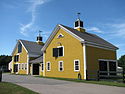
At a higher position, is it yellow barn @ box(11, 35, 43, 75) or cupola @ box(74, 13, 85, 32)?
cupola @ box(74, 13, 85, 32)

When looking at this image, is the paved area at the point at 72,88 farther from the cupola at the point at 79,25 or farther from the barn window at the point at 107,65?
the cupola at the point at 79,25

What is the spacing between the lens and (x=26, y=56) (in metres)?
37.4

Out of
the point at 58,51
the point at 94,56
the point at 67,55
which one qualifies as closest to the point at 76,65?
the point at 67,55

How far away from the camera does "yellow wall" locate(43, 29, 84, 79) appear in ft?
77.3

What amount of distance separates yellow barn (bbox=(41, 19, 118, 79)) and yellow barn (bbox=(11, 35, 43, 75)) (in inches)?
303

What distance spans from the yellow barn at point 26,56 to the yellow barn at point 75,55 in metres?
7.70

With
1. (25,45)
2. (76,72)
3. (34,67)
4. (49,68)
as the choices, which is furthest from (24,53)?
(76,72)

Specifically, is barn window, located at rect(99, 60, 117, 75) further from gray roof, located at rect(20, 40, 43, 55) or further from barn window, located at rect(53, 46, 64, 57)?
gray roof, located at rect(20, 40, 43, 55)

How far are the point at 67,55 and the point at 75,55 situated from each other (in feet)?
5.04

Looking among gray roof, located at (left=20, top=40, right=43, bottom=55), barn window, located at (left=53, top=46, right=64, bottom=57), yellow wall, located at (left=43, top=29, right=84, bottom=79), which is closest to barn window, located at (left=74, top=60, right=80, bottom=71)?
yellow wall, located at (left=43, top=29, right=84, bottom=79)

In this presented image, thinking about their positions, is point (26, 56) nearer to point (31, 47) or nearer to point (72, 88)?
point (31, 47)

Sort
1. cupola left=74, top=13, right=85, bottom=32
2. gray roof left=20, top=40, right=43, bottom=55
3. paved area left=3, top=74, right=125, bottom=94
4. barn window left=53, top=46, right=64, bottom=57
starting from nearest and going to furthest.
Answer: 1. paved area left=3, top=74, right=125, bottom=94
2. barn window left=53, top=46, right=64, bottom=57
3. cupola left=74, top=13, right=85, bottom=32
4. gray roof left=20, top=40, right=43, bottom=55

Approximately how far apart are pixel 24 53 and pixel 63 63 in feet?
49.8

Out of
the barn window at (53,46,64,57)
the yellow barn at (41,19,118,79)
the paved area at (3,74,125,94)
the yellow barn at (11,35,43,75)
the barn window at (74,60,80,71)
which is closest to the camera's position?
the paved area at (3,74,125,94)
